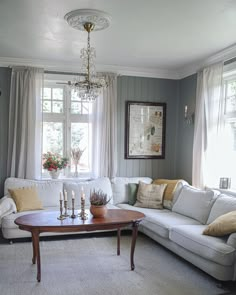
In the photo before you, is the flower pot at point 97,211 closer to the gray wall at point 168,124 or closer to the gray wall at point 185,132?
the gray wall at point 168,124

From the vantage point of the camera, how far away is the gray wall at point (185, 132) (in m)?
5.39

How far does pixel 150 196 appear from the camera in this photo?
16.1 ft

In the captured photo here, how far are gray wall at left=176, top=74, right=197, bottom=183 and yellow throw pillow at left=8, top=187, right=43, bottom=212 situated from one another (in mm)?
2520

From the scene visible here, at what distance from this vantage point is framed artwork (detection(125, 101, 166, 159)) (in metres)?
5.59

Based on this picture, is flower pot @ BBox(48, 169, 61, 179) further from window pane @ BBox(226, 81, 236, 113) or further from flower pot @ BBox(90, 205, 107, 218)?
window pane @ BBox(226, 81, 236, 113)

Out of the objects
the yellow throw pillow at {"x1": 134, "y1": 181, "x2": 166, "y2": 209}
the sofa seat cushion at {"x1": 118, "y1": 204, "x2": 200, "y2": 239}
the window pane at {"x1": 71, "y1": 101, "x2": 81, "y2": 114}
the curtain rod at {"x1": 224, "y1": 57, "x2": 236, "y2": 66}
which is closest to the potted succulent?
the sofa seat cushion at {"x1": 118, "y1": 204, "x2": 200, "y2": 239}

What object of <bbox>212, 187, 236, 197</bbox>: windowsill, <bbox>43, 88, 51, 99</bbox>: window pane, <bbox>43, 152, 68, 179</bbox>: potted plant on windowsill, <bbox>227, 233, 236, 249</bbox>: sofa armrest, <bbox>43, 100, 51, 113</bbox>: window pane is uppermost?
<bbox>43, 88, 51, 99</bbox>: window pane

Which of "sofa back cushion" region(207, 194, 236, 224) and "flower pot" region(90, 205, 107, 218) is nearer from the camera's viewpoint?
"flower pot" region(90, 205, 107, 218)

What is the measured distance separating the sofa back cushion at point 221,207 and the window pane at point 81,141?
2340 mm

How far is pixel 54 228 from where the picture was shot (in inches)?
125

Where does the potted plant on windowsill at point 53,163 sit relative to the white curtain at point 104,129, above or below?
below

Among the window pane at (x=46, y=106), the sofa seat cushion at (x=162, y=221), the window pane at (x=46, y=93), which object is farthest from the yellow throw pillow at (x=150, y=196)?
the window pane at (x=46, y=93)

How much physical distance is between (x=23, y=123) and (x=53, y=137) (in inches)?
22.8

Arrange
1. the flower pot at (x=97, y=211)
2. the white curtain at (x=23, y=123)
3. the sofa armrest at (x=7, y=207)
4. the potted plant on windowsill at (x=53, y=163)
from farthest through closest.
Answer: the potted plant on windowsill at (x=53, y=163)
the white curtain at (x=23, y=123)
the sofa armrest at (x=7, y=207)
the flower pot at (x=97, y=211)
